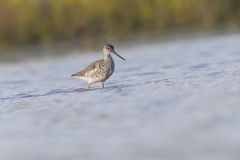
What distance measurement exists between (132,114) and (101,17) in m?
19.5

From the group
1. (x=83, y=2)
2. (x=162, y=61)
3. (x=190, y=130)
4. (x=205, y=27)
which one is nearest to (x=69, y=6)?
(x=83, y=2)

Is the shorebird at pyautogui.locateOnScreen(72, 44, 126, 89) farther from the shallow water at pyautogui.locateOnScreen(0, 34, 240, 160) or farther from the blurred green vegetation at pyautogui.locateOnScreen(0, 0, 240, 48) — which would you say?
the blurred green vegetation at pyautogui.locateOnScreen(0, 0, 240, 48)

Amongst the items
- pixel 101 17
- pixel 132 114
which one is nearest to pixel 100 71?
pixel 132 114

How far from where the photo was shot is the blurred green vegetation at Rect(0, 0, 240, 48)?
1125 inches

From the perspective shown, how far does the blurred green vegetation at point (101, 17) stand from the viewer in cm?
2856

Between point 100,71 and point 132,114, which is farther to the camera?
point 100,71

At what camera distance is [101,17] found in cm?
2973

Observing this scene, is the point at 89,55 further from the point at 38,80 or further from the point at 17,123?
the point at 17,123

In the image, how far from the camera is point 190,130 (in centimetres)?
890

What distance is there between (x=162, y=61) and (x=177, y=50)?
8.86ft

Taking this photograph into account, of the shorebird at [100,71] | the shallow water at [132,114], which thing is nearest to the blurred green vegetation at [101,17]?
the shallow water at [132,114]

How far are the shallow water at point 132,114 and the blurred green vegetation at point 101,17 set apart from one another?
10.4 m

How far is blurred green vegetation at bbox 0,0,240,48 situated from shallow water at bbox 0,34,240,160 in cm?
1039

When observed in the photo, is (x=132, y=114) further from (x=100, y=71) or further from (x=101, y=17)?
(x=101, y=17)
